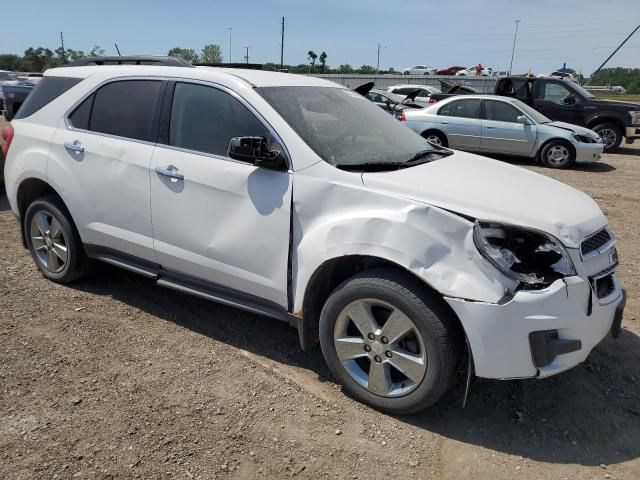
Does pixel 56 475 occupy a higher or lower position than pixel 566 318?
lower

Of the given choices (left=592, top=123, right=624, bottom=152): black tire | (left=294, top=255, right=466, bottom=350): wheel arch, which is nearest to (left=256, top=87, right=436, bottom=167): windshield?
(left=294, top=255, right=466, bottom=350): wheel arch

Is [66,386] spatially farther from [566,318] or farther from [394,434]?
[566,318]

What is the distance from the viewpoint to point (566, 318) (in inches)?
97.3

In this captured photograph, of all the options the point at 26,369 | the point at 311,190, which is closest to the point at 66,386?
the point at 26,369

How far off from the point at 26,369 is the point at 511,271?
9.65 feet

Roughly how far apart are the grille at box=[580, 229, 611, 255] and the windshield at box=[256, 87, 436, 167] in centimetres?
114

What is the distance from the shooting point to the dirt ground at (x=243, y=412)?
254 centimetres

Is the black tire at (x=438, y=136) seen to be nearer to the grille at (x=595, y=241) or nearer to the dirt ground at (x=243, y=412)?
the dirt ground at (x=243, y=412)

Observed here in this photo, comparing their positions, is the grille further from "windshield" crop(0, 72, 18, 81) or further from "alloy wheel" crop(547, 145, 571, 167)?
"windshield" crop(0, 72, 18, 81)

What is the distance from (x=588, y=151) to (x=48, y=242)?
10.5 metres

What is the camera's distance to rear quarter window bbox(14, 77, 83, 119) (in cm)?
414

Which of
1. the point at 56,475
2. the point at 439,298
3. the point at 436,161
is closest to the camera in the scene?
the point at 56,475

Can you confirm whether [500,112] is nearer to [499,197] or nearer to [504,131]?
[504,131]

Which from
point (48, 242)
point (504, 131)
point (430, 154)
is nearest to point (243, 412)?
point (430, 154)
